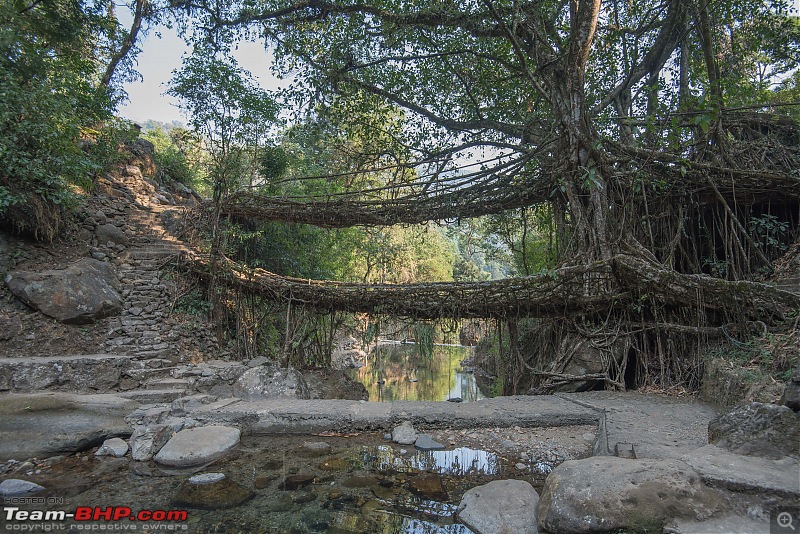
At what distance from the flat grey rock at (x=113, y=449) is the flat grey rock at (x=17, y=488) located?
0.80m

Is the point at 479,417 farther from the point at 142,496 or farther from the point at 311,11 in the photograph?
the point at 311,11

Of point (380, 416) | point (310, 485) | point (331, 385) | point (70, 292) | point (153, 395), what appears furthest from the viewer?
point (331, 385)

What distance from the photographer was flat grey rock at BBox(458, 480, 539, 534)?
248 cm

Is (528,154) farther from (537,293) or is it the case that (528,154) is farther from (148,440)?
(148,440)

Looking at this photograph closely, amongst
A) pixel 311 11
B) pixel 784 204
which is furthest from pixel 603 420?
pixel 311 11

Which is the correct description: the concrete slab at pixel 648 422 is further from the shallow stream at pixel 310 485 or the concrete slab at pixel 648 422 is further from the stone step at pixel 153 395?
the stone step at pixel 153 395

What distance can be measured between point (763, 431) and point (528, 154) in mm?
4445

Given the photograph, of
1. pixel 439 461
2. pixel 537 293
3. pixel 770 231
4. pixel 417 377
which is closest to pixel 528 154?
pixel 537 293

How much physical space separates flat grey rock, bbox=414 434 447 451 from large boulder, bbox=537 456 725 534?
1610mm

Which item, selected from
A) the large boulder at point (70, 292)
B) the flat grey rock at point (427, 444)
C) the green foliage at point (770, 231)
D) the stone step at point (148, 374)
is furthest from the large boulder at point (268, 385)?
the green foliage at point (770, 231)

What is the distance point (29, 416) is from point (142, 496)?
2078 mm

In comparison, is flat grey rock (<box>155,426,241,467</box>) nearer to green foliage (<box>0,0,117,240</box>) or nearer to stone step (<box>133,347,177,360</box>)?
stone step (<box>133,347,177,360</box>)

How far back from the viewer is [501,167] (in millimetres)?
6391

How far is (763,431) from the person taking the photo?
252cm
